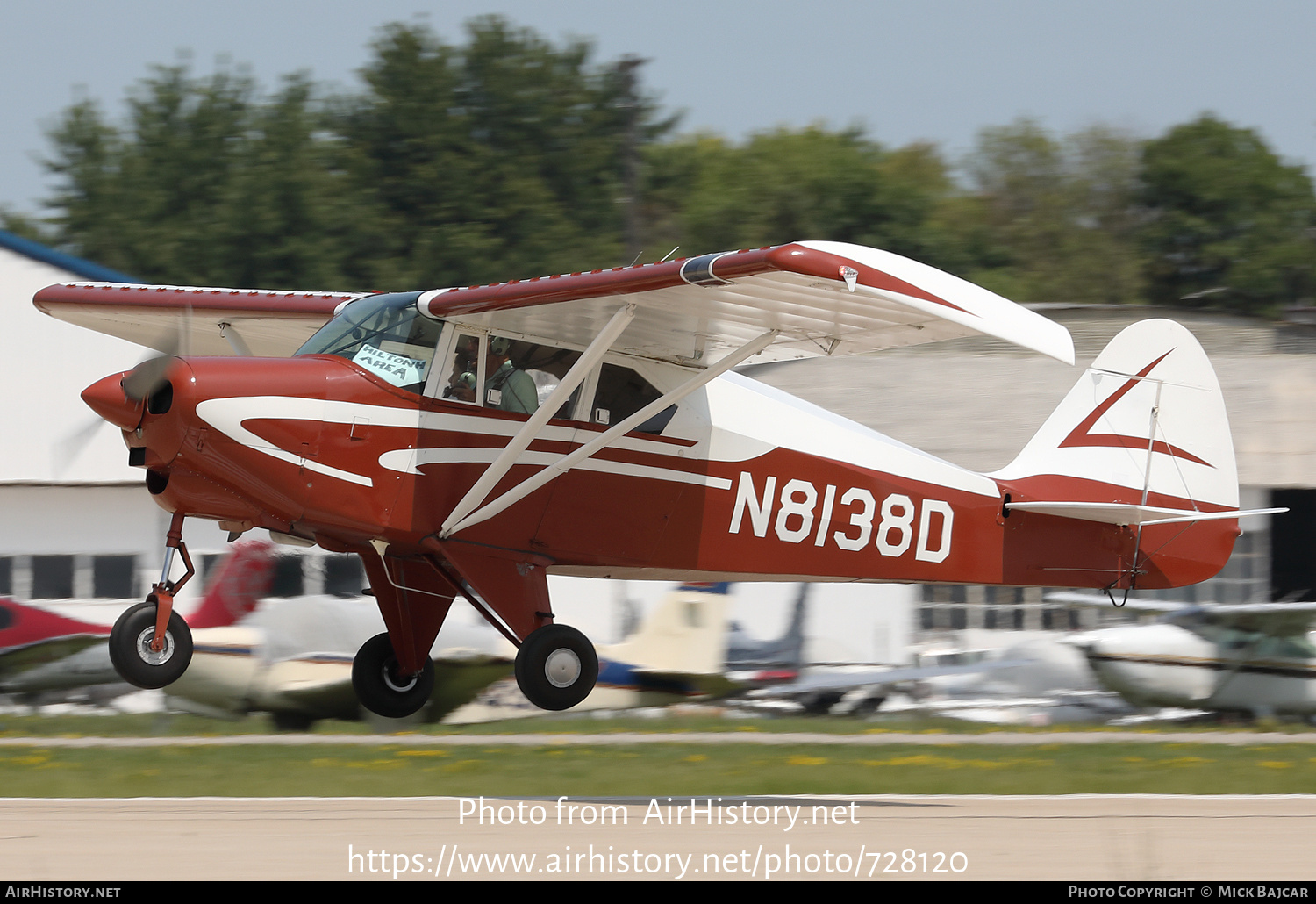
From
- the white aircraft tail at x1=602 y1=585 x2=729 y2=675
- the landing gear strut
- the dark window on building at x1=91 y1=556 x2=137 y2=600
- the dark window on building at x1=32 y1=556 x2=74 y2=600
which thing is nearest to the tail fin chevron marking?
the white aircraft tail at x1=602 y1=585 x2=729 y2=675

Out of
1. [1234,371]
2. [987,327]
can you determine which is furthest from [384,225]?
[987,327]

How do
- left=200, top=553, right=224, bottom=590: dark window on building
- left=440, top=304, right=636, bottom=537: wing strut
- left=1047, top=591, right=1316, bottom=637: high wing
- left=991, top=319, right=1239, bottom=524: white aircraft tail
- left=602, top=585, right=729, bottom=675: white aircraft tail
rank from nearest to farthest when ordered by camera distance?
left=440, top=304, right=636, bottom=537: wing strut → left=991, top=319, right=1239, bottom=524: white aircraft tail → left=1047, top=591, right=1316, bottom=637: high wing → left=602, top=585, right=729, bottom=675: white aircraft tail → left=200, top=553, right=224, bottom=590: dark window on building

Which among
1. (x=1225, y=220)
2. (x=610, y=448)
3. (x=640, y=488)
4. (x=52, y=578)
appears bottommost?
(x=52, y=578)

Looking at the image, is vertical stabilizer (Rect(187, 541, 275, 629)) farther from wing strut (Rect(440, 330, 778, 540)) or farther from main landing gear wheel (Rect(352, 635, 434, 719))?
wing strut (Rect(440, 330, 778, 540))

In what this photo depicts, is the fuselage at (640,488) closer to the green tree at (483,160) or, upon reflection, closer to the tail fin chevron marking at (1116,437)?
the tail fin chevron marking at (1116,437)

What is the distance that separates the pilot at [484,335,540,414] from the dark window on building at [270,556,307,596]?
862cm

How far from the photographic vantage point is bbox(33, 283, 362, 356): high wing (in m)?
11.6

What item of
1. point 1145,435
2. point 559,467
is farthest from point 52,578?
point 1145,435

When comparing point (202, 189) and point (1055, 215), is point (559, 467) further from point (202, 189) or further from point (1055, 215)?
point (1055, 215)

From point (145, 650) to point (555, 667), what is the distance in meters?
2.59

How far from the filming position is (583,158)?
47438 millimetres

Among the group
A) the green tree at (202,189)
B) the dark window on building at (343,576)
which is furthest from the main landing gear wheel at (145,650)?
the green tree at (202,189)

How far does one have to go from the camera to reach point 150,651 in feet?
30.7

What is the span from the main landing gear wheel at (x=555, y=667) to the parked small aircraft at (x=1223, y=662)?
888 cm
